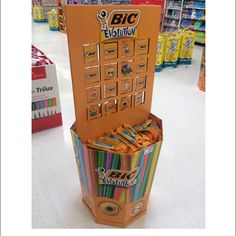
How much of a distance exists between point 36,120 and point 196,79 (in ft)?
9.63

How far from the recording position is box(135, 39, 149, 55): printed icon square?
1.15m

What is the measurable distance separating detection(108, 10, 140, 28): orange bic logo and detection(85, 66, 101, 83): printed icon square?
0.21 m

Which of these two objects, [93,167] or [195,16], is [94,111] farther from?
[195,16]

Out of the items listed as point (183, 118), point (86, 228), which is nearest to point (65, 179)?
point (86, 228)

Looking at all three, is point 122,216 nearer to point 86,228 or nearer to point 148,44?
point 86,228

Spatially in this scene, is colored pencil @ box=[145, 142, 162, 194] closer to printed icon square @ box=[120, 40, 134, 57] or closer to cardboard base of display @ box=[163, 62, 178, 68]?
printed icon square @ box=[120, 40, 134, 57]

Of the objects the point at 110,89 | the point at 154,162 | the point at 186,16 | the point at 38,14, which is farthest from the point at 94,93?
the point at 38,14

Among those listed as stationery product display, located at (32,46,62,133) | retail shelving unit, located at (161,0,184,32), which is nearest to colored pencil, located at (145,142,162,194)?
stationery product display, located at (32,46,62,133)

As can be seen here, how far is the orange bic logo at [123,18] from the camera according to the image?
1.00m

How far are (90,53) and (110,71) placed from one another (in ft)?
0.51

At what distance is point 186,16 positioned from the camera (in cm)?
702

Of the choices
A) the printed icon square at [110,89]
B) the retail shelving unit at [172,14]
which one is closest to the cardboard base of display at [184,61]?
the retail shelving unit at [172,14]

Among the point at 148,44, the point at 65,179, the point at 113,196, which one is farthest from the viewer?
the point at 65,179

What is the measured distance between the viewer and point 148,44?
120cm
